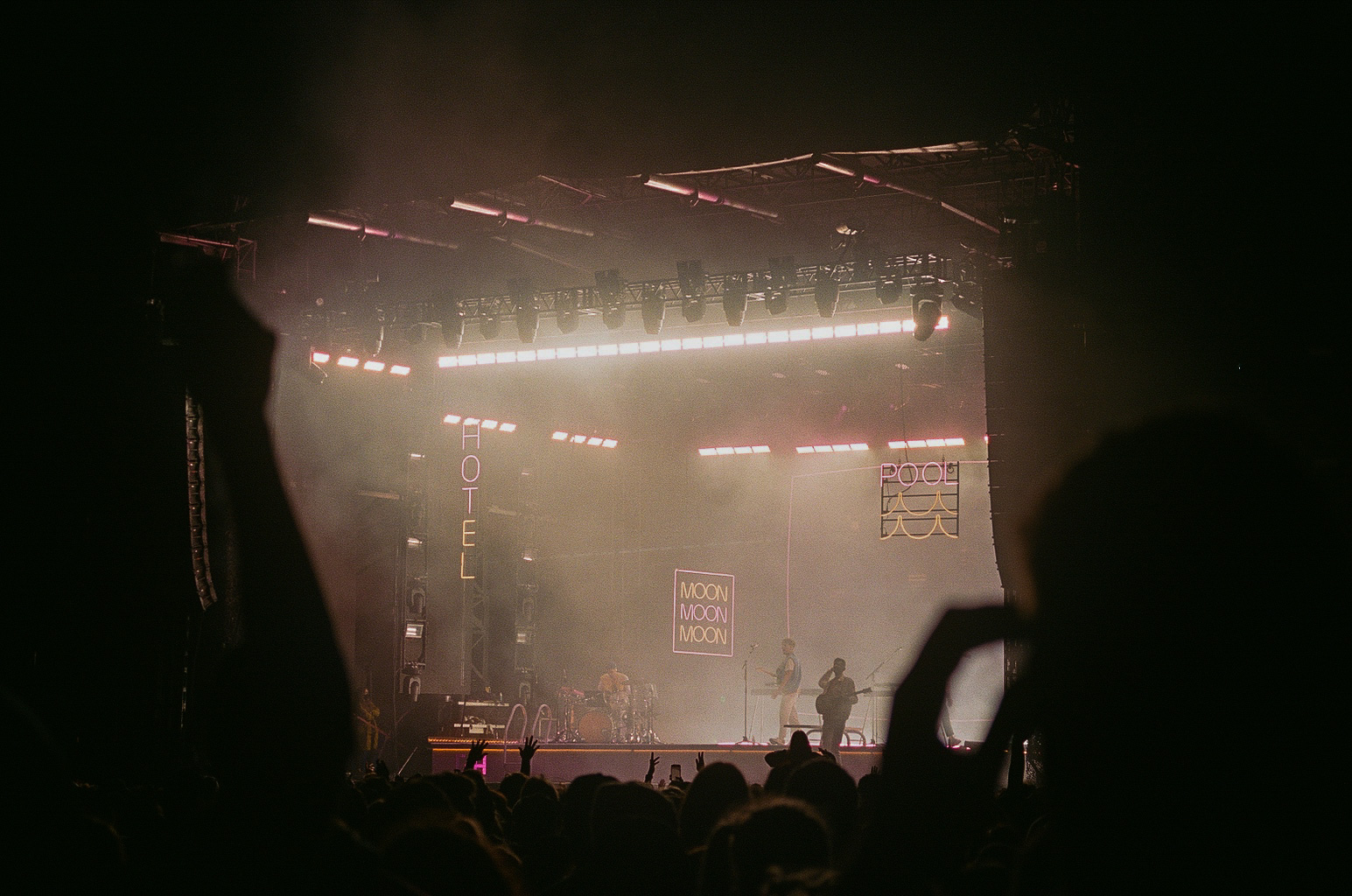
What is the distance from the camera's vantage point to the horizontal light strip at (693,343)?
48.2ft

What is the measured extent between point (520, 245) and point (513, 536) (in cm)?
643

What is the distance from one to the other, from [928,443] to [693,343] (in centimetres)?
585

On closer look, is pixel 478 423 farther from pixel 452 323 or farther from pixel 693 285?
pixel 693 285

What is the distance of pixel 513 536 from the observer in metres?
19.5

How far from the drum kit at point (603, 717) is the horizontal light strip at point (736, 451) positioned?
5119 millimetres

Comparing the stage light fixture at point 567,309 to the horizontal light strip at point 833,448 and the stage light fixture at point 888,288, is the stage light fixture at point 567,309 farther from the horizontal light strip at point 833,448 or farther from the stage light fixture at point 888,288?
the horizontal light strip at point 833,448

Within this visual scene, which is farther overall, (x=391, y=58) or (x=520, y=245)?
(x=520, y=245)

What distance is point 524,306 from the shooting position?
45.4ft

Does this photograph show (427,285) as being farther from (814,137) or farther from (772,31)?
(772,31)

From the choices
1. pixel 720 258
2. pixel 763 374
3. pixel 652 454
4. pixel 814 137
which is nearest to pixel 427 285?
pixel 720 258

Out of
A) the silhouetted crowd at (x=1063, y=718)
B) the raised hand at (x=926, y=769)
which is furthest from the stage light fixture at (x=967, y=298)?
the raised hand at (x=926, y=769)

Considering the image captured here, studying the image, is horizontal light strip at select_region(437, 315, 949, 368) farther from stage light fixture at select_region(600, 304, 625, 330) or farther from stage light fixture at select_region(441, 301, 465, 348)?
stage light fixture at select_region(441, 301, 465, 348)

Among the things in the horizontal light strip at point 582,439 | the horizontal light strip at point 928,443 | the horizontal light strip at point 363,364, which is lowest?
the horizontal light strip at point 928,443

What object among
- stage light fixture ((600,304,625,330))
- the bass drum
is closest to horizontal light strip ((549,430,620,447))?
the bass drum
